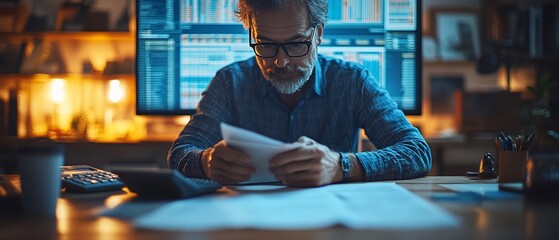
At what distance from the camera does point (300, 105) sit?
6.01 feet

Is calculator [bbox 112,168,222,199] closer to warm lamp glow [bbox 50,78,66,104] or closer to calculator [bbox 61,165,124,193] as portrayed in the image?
calculator [bbox 61,165,124,193]

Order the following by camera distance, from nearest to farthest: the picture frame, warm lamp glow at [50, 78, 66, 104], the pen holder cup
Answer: the pen holder cup
warm lamp glow at [50, 78, 66, 104]
the picture frame

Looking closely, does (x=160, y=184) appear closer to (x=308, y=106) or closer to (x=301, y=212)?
(x=301, y=212)

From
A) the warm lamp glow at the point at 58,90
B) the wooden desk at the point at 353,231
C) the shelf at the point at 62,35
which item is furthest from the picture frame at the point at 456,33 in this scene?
the wooden desk at the point at 353,231

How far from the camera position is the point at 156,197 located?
1.14 metres

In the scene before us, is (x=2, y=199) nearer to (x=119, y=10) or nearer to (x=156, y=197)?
(x=156, y=197)

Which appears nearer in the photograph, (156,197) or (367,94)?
(156,197)

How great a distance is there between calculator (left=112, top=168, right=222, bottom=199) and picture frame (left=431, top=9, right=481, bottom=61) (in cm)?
366

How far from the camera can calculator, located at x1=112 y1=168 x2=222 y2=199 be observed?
3.62 ft

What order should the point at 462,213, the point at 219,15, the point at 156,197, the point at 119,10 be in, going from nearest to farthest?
the point at 462,213 < the point at 156,197 < the point at 219,15 < the point at 119,10

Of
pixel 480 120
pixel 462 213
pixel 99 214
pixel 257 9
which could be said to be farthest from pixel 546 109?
pixel 99 214

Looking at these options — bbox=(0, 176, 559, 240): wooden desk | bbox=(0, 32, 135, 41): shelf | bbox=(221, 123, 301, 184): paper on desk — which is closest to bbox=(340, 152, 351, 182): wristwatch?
bbox=(221, 123, 301, 184): paper on desk

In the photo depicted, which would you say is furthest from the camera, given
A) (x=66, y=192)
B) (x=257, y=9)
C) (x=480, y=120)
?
(x=480, y=120)

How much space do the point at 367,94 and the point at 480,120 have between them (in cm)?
234
